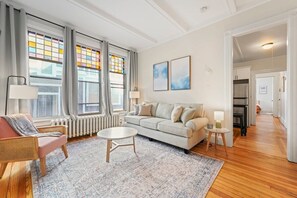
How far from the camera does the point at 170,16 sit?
9.33 feet

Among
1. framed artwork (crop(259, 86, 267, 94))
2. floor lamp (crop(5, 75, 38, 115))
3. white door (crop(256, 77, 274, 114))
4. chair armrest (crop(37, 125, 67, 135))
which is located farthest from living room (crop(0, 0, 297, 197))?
framed artwork (crop(259, 86, 267, 94))

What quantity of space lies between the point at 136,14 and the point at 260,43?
3686mm

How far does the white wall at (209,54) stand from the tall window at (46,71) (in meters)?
3.02

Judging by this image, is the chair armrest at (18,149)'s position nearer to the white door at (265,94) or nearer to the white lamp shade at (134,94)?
the white lamp shade at (134,94)

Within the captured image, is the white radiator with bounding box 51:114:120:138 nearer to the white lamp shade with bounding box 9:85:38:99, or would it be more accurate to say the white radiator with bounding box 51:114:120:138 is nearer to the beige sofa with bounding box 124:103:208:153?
the beige sofa with bounding box 124:103:208:153

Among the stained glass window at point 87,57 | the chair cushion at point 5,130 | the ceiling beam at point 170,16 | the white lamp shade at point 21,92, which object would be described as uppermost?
the ceiling beam at point 170,16

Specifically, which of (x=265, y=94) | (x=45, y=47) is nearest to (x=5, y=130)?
(x=45, y=47)

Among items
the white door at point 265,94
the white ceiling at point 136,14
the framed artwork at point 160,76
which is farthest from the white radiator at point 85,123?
the white door at point 265,94

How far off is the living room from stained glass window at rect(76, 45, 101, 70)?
0.12 ft

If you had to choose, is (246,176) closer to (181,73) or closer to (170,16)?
(181,73)

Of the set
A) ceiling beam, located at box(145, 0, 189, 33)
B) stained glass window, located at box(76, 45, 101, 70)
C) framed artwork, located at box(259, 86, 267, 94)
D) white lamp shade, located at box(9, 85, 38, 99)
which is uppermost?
ceiling beam, located at box(145, 0, 189, 33)

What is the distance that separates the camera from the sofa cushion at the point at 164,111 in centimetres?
347

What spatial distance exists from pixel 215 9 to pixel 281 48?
3.22 meters

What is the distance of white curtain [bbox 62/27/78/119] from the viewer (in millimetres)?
3148
